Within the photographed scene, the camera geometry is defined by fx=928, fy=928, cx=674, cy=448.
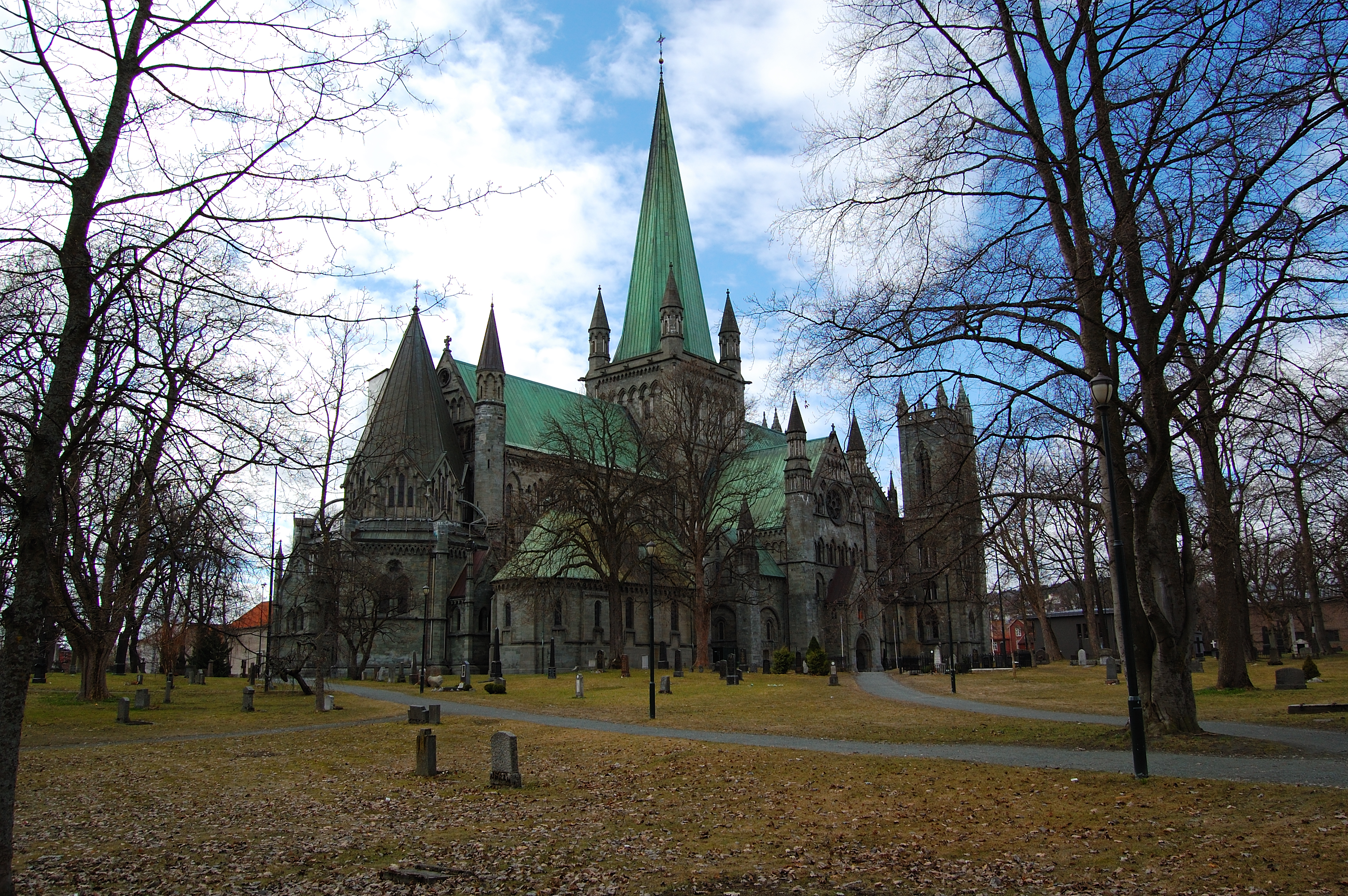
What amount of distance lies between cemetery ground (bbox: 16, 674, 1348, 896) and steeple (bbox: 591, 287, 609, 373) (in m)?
63.2

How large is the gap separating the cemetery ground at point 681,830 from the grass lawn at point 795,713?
3250mm

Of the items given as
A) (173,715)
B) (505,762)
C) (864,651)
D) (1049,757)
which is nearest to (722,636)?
(864,651)

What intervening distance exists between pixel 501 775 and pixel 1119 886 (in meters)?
7.36

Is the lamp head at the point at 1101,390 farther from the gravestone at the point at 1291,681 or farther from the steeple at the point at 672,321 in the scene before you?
the steeple at the point at 672,321

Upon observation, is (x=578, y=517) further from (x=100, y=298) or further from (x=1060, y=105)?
(x=100, y=298)

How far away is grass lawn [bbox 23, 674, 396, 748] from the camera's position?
63.3ft

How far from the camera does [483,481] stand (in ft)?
185

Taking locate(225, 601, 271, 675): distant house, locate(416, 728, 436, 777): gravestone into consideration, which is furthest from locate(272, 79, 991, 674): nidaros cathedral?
locate(225, 601, 271, 675): distant house

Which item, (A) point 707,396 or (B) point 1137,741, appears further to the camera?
(A) point 707,396

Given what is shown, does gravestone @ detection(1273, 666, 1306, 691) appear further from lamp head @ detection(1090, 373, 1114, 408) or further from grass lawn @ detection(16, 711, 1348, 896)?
lamp head @ detection(1090, 373, 1114, 408)

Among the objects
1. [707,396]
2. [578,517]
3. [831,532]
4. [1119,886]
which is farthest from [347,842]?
[831,532]

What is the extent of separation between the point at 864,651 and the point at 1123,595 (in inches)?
2049

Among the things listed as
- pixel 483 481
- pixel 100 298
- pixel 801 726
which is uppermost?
pixel 483 481

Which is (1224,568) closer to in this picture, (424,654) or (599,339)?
(424,654)
